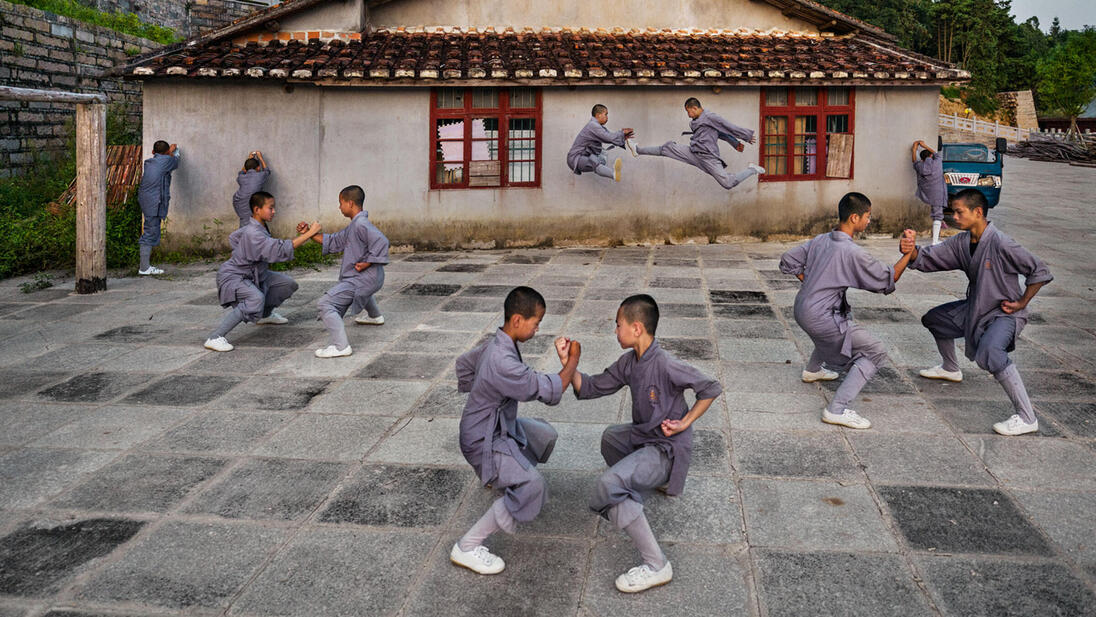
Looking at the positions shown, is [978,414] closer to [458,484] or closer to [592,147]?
[458,484]

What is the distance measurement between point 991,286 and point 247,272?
6.24 metres

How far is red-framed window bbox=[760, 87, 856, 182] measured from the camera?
15016 millimetres

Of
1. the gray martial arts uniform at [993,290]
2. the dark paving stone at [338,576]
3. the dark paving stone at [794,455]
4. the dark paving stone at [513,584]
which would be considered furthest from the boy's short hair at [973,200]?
the dark paving stone at [338,576]

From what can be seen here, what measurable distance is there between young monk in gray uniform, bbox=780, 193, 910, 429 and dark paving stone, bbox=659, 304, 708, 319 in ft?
10.4

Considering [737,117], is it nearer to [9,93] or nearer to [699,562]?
[9,93]

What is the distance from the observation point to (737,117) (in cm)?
1481

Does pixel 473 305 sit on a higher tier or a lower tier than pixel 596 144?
lower

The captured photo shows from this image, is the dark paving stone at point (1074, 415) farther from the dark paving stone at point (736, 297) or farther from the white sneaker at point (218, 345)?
the white sneaker at point (218, 345)

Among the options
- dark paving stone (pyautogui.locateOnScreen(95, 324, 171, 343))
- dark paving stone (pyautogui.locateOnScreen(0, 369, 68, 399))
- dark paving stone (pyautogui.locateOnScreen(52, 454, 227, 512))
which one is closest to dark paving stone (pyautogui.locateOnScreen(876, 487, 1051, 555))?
dark paving stone (pyautogui.locateOnScreen(52, 454, 227, 512))

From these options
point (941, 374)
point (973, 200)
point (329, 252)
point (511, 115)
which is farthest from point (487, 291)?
point (973, 200)

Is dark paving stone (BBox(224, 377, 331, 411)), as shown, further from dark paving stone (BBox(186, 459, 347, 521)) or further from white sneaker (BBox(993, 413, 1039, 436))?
white sneaker (BBox(993, 413, 1039, 436))

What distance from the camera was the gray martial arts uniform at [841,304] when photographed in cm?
600

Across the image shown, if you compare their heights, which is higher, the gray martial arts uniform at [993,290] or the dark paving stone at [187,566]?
the gray martial arts uniform at [993,290]

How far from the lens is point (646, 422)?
167 inches
